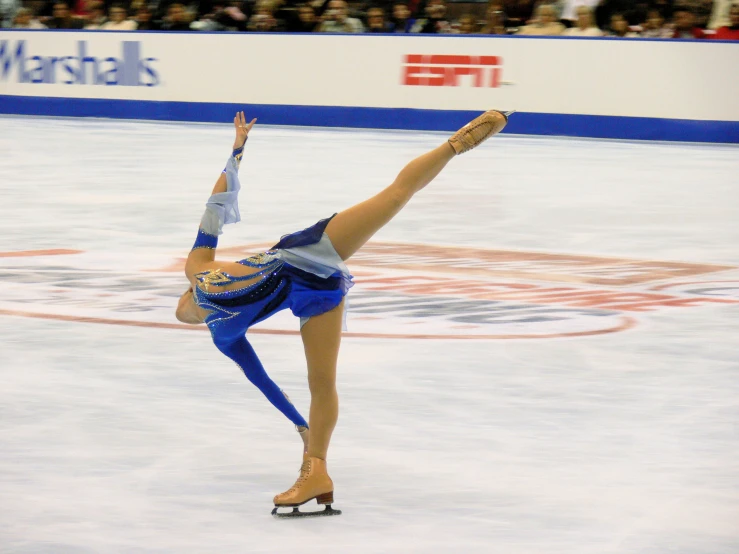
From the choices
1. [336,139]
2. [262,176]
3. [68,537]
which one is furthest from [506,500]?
[336,139]

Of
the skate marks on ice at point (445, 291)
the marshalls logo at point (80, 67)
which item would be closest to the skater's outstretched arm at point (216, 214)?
the skate marks on ice at point (445, 291)

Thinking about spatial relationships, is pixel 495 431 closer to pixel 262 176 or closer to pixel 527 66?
pixel 262 176

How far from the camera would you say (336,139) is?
14.5 metres

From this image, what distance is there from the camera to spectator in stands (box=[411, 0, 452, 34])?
15.6m

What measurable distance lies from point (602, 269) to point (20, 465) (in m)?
4.15

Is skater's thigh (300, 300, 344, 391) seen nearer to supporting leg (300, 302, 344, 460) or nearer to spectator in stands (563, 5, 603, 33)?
supporting leg (300, 302, 344, 460)

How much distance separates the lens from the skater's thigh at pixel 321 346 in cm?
322

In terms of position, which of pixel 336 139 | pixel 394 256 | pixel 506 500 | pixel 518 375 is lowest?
pixel 336 139

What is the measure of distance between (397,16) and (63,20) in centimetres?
483

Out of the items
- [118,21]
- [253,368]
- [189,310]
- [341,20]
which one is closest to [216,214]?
[189,310]

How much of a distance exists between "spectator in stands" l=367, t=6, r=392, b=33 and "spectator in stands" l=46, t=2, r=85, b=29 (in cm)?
432

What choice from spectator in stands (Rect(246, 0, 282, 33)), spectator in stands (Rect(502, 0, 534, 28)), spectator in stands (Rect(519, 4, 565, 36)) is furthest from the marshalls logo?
spectator in stands (Rect(519, 4, 565, 36))

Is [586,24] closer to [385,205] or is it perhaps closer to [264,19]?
[264,19]

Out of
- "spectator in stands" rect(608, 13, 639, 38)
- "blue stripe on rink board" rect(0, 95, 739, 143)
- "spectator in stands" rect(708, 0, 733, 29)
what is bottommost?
"blue stripe on rink board" rect(0, 95, 739, 143)
